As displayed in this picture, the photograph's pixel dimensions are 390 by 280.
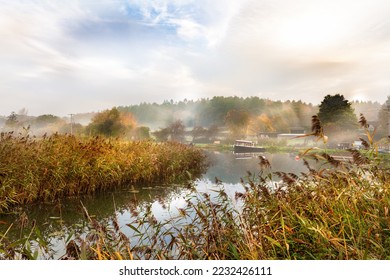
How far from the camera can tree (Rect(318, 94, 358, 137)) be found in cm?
404

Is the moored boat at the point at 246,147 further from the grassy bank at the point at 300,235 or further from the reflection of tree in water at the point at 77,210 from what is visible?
the grassy bank at the point at 300,235

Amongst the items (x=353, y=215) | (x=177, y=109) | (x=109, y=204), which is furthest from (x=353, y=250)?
(x=109, y=204)

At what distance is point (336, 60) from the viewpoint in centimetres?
358

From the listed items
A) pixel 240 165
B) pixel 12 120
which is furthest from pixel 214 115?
pixel 12 120

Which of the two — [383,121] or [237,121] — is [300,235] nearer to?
[383,121]

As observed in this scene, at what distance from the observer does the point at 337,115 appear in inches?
165

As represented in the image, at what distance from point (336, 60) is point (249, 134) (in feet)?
5.20

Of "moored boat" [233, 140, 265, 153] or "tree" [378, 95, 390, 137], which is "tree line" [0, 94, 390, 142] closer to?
"moored boat" [233, 140, 265, 153]

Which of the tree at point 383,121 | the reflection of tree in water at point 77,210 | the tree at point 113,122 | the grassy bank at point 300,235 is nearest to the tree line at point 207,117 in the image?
the tree at point 113,122

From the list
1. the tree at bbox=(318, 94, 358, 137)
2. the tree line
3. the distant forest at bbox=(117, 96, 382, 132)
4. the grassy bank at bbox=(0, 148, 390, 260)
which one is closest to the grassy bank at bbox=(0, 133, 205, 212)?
the tree line

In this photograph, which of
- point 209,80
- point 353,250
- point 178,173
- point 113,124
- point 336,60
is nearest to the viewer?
point 353,250

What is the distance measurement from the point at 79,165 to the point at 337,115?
441cm

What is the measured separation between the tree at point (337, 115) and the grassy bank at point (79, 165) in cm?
227
